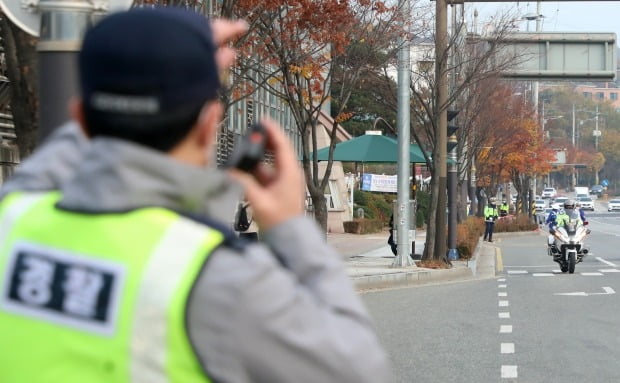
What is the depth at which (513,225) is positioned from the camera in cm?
5709

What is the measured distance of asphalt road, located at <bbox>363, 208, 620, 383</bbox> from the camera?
10078 mm

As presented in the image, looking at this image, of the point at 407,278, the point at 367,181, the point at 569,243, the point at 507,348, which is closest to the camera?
the point at 507,348

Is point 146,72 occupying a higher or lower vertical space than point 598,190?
higher

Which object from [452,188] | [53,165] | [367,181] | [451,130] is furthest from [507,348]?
[367,181]

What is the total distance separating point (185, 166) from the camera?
72.9 inches

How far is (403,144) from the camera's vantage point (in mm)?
23859

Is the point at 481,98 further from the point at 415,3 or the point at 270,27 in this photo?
the point at 270,27

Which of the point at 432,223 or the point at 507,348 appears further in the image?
the point at 432,223

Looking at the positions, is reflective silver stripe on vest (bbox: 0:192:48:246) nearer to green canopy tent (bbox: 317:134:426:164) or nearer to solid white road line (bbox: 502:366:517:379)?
solid white road line (bbox: 502:366:517:379)

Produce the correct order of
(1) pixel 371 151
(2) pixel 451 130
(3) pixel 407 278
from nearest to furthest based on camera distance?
(3) pixel 407 278
(1) pixel 371 151
(2) pixel 451 130

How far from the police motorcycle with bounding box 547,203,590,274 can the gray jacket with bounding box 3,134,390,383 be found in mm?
22737

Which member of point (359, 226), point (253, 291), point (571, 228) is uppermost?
point (253, 291)

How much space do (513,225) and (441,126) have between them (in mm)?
31684

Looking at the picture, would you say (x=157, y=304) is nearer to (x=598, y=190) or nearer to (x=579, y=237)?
(x=579, y=237)
